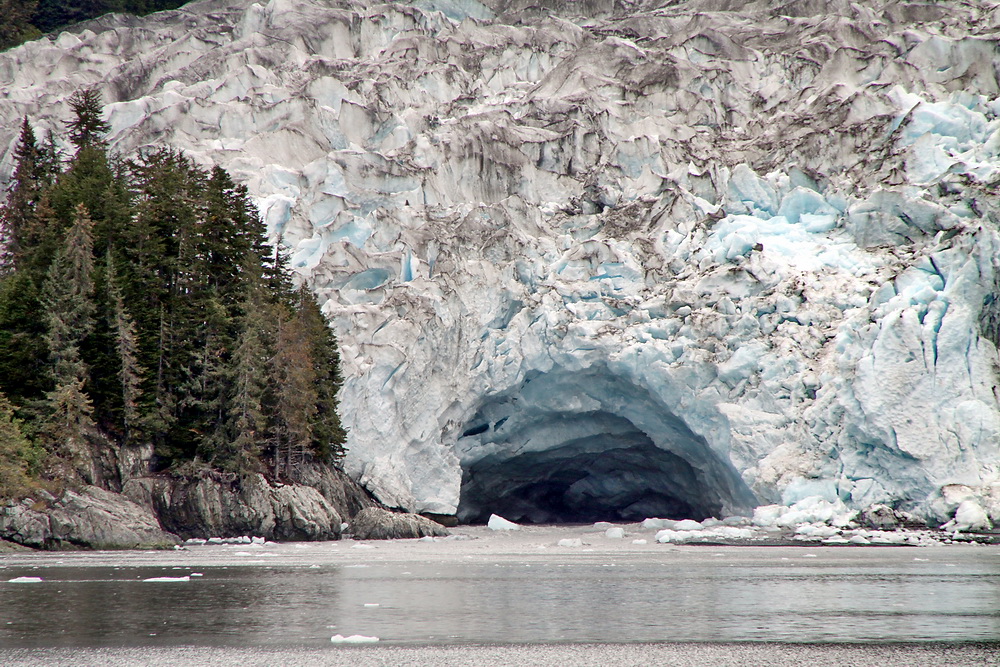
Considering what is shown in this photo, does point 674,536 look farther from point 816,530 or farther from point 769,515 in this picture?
point 816,530

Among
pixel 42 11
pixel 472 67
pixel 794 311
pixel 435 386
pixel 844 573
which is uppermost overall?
pixel 42 11

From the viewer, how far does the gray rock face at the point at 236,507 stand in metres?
25.6

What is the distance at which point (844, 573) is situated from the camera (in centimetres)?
1802

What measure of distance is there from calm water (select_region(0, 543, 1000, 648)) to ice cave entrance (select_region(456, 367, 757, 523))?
44.8 ft

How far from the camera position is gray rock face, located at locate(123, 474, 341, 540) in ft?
84.1

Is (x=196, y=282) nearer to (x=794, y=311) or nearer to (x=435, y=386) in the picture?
(x=435, y=386)

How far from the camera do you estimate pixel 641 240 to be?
36.4 metres

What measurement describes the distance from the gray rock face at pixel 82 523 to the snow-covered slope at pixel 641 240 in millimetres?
10103

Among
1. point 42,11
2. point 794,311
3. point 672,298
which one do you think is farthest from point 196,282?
point 42,11

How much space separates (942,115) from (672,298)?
14.2 m

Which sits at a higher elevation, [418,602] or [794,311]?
[794,311]

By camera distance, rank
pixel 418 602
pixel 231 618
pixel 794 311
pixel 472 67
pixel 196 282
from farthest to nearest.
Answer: pixel 472 67 < pixel 794 311 < pixel 196 282 < pixel 418 602 < pixel 231 618

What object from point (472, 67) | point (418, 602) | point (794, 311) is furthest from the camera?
point (472, 67)

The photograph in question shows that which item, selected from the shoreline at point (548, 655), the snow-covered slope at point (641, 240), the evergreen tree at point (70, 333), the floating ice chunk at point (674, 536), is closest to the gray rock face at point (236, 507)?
the evergreen tree at point (70, 333)
